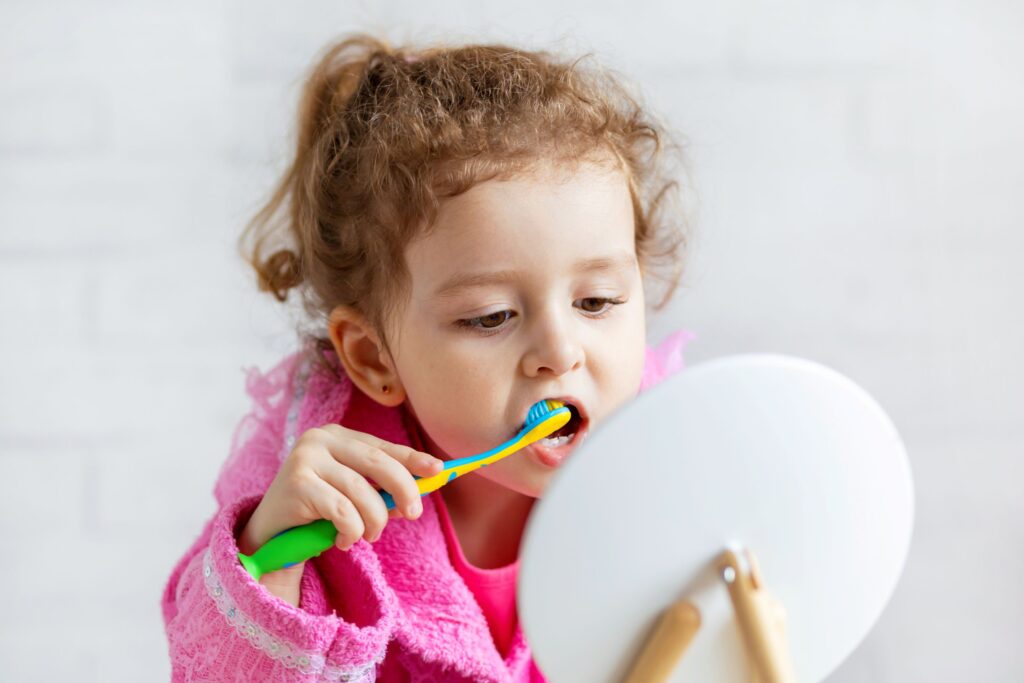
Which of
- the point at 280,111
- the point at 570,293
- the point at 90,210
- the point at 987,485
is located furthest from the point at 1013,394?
the point at 90,210

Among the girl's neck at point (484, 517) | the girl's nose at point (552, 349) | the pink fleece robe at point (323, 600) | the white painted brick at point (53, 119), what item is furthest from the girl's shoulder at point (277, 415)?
the white painted brick at point (53, 119)

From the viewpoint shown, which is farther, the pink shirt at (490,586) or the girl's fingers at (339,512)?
the pink shirt at (490,586)

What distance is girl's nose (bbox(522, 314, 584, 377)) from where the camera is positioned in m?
0.72

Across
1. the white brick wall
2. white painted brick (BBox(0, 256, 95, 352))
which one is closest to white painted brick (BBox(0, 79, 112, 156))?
the white brick wall

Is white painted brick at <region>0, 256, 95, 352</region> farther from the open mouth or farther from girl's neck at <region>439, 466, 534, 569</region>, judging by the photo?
the open mouth

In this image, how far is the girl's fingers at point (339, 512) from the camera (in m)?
0.68

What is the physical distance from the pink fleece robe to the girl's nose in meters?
0.18

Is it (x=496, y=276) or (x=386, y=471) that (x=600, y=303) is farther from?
(x=386, y=471)

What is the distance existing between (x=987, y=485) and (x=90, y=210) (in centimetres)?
93

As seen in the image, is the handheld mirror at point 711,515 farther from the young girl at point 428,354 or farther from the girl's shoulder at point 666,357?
the girl's shoulder at point 666,357

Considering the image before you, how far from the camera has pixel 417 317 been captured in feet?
2.55

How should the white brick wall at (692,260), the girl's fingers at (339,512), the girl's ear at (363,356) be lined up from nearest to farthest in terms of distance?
the girl's fingers at (339,512), the girl's ear at (363,356), the white brick wall at (692,260)

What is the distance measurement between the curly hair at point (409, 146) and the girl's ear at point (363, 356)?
1 cm

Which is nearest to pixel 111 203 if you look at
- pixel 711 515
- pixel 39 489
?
pixel 39 489
